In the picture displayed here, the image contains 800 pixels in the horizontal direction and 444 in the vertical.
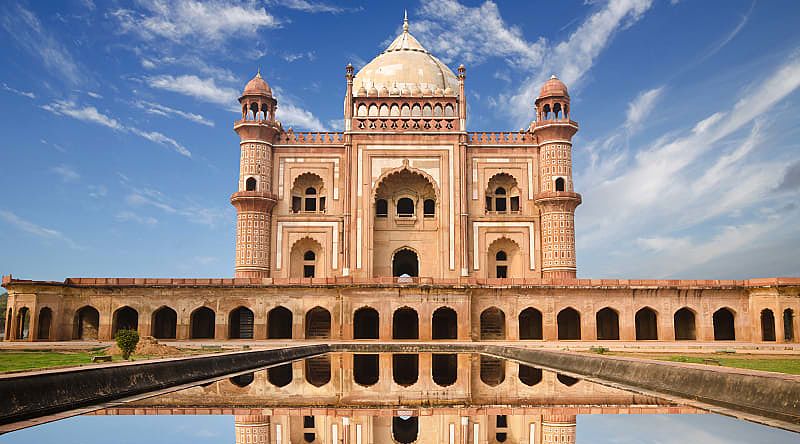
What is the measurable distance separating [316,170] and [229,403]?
25.3 metres

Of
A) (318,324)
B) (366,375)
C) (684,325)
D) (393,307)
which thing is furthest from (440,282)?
(366,375)

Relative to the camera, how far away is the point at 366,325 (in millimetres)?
26516

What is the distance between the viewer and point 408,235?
98.7 feet

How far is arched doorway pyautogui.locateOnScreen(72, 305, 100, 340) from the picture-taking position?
79.0 feet

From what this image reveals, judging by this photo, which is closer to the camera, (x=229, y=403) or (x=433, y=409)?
(x=433, y=409)

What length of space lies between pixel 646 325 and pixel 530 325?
437 cm

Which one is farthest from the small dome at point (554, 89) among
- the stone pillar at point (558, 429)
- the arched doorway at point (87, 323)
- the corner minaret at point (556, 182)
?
the stone pillar at point (558, 429)

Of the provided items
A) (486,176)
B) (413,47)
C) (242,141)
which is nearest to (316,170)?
(242,141)

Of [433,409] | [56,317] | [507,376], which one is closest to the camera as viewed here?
[433,409]

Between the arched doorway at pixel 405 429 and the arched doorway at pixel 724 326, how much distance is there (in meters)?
24.7

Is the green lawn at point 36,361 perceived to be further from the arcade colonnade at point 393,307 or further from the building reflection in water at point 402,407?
the arcade colonnade at point 393,307

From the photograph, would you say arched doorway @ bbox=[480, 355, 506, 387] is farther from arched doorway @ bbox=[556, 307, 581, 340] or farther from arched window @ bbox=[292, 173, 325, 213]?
arched window @ bbox=[292, 173, 325, 213]

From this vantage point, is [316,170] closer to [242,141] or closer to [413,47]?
[242,141]

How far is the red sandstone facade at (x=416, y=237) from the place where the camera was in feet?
76.4
